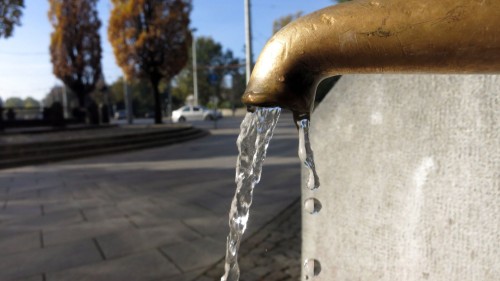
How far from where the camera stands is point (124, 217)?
4605mm

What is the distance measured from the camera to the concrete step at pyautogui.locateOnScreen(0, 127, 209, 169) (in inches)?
381

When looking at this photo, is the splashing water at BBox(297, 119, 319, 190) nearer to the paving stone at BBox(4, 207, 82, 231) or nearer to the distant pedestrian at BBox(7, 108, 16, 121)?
the paving stone at BBox(4, 207, 82, 231)

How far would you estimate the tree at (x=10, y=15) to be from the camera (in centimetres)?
1128

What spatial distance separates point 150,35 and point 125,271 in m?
18.7

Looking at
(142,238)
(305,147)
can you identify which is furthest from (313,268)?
(142,238)

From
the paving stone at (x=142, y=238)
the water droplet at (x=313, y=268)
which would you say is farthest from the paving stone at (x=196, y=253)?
the water droplet at (x=313, y=268)

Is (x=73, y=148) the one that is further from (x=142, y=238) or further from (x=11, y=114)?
(x=11, y=114)

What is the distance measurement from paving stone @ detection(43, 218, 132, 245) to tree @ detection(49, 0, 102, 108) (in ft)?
73.3

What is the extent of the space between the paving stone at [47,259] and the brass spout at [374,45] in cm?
315

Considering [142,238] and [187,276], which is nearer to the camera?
[187,276]

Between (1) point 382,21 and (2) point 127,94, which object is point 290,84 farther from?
(2) point 127,94

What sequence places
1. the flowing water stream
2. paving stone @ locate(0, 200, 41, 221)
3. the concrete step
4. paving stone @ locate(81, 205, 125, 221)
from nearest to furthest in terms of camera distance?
the flowing water stream
paving stone @ locate(81, 205, 125, 221)
paving stone @ locate(0, 200, 41, 221)
the concrete step

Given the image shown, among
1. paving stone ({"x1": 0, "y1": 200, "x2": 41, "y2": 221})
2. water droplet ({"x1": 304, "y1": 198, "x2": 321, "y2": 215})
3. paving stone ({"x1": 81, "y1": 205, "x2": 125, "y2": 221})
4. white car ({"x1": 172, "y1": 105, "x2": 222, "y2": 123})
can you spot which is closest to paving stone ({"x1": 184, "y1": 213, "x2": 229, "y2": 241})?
paving stone ({"x1": 81, "y1": 205, "x2": 125, "y2": 221})

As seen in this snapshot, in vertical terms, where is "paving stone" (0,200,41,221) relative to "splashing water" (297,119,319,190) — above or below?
below
